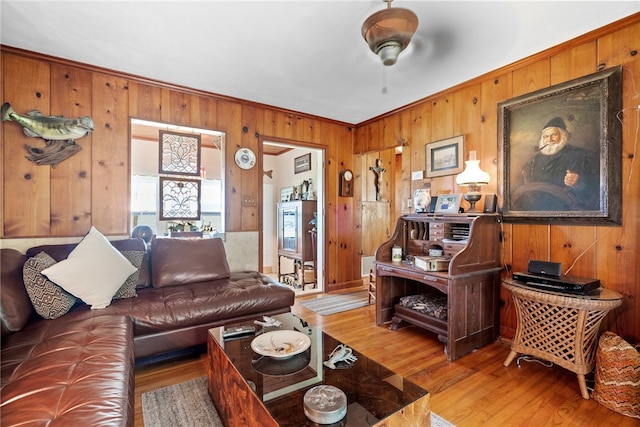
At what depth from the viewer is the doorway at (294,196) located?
432 cm

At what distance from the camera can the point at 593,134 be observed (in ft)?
7.10

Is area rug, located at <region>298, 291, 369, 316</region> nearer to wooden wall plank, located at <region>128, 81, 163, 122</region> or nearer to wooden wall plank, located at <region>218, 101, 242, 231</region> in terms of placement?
wooden wall plank, located at <region>218, 101, 242, 231</region>

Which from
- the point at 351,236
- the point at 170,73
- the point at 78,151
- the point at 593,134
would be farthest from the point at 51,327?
the point at 593,134

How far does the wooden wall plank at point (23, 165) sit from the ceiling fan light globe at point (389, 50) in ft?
9.40

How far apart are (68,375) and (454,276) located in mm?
2380

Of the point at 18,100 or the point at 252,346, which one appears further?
the point at 18,100

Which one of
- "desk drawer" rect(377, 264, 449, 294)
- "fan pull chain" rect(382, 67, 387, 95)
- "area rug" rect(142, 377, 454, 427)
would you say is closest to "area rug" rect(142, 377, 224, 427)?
"area rug" rect(142, 377, 454, 427)

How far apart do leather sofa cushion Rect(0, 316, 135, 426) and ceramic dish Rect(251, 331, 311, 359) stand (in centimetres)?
57

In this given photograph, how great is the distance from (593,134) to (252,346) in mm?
2734

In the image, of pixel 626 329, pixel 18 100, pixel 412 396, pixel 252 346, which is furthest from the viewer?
pixel 18 100

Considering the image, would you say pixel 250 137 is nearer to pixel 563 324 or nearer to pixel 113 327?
pixel 113 327

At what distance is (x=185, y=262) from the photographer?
2.74 metres

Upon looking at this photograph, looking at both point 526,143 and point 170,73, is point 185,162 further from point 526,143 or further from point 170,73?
point 526,143

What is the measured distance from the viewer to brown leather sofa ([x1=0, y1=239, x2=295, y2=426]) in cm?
107
